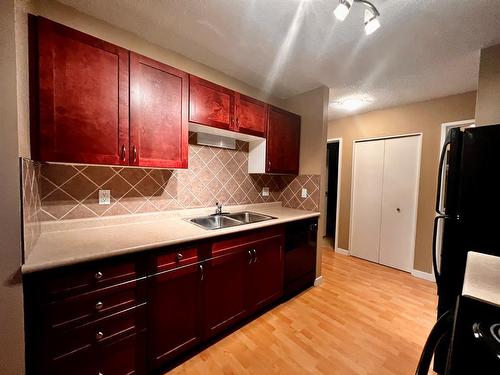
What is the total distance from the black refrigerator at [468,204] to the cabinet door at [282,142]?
152 cm

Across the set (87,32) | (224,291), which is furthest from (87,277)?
(87,32)

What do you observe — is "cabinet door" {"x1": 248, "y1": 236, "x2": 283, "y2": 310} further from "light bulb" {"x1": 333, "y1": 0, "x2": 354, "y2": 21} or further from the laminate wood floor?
"light bulb" {"x1": 333, "y1": 0, "x2": 354, "y2": 21}

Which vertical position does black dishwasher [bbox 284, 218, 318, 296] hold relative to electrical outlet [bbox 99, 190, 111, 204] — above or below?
below

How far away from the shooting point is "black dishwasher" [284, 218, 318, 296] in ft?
7.20

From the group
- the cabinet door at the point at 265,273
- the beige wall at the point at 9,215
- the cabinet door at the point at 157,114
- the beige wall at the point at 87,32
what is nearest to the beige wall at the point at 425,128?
the beige wall at the point at 87,32

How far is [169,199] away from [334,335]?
1.89m

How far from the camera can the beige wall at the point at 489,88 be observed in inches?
66.0

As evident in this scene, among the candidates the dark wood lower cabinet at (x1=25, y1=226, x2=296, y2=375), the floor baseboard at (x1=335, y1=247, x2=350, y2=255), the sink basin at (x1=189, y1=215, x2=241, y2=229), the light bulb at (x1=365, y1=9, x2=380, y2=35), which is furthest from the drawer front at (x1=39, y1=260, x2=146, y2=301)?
the floor baseboard at (x1=335, y1=247, x2=350, y2=255)

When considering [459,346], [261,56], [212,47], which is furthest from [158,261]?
[261,56]

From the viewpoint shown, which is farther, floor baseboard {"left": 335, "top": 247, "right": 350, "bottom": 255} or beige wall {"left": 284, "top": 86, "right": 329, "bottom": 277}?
floor baseboard {"left": 335, "top": 247, "right": 350, "bottom": 255}

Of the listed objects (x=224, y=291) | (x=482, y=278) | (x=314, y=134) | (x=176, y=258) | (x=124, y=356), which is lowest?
(x=124, y=356)

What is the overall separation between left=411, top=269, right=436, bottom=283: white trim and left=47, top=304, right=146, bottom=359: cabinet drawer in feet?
11.3

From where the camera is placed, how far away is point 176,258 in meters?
1.36

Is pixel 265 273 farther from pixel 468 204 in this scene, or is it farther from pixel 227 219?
pixel 468 204
